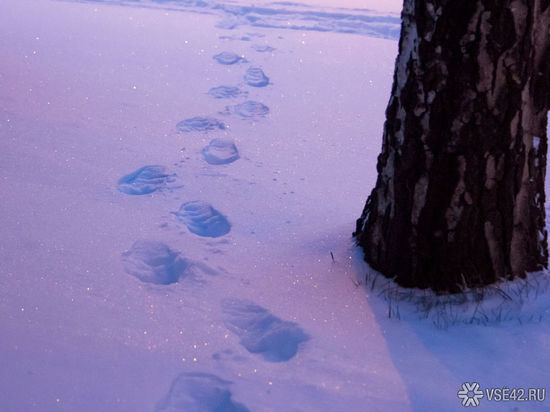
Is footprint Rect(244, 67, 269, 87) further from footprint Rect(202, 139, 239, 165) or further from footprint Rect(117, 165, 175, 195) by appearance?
footprint Rect(117, 165, 175, 195)

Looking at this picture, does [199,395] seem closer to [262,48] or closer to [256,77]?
[256,77]

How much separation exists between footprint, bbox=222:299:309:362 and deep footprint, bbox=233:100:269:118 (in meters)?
1.57

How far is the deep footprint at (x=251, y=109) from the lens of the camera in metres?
2.70

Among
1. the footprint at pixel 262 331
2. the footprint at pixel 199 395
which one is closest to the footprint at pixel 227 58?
the footprint at pixel 262 331

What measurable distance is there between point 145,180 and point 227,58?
68.5 inches

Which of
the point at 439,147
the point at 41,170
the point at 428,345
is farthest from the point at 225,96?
the point at 428,345

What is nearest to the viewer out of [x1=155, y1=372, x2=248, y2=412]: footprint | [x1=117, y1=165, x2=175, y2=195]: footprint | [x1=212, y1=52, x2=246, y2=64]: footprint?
[x1=155, y1=372, x2=248, y2=412]: footprint

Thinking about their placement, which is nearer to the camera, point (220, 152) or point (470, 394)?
point (470, 394)

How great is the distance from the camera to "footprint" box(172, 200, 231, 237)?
169cm

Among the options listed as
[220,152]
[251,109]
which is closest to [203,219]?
[220,152]

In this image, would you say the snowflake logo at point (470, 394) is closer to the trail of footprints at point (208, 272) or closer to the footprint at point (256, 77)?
the trail of footprints at point (208, 272)
